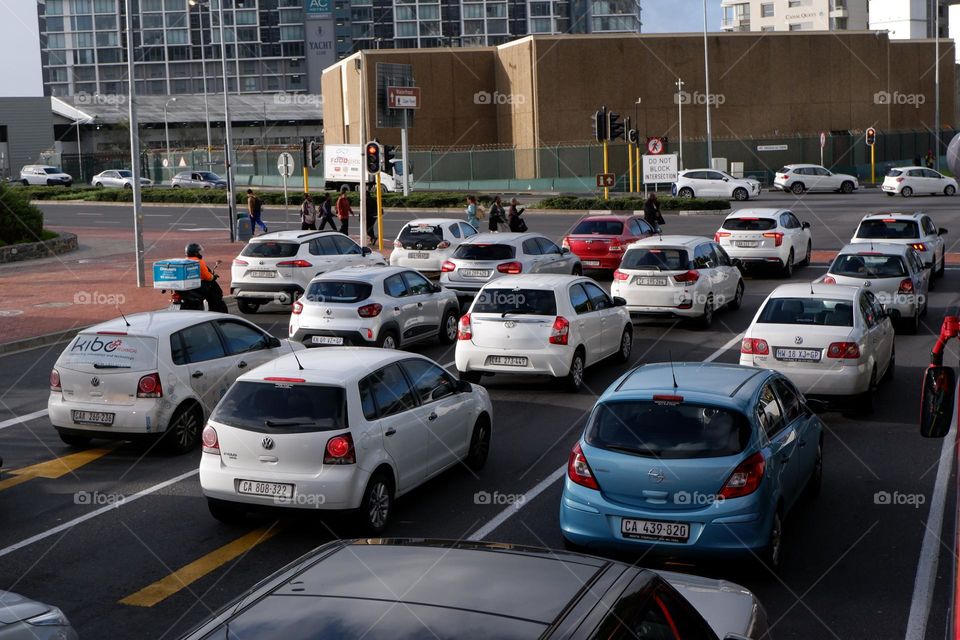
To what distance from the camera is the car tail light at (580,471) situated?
8.91m

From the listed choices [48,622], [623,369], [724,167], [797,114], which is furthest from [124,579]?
[797,114]

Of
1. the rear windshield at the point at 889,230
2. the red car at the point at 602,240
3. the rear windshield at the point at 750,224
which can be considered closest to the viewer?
the rear windshield at the point at 889,230

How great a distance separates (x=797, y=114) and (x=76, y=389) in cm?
6815

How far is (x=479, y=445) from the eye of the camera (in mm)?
12070

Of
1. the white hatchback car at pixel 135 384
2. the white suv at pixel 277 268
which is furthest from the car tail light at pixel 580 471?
the white suv at pixel 277 268

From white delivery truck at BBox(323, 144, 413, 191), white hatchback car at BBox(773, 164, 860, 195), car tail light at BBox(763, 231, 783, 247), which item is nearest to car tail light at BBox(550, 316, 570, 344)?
car tail light at BBox(763, 231, 783, 247)

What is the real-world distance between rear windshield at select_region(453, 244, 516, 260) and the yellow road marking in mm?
12973

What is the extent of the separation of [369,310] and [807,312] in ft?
21.5

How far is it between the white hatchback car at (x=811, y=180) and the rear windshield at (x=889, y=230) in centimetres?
3469

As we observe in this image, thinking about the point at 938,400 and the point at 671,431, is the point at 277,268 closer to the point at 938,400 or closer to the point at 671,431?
the point at 671,431

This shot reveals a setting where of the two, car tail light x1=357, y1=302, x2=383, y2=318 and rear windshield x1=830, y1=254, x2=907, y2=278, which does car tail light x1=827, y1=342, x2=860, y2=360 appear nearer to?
rear windshield x1=830, y1=254, x2=907, y2=278

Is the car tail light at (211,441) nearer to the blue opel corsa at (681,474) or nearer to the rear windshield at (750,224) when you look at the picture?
the blue opel corsa at (681,474)

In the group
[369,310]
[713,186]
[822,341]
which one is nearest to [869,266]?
[822,341]

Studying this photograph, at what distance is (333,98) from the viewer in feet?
279
